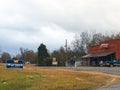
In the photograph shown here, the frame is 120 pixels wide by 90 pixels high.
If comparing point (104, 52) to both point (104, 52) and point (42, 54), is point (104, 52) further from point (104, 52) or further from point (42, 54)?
point (42, 54)

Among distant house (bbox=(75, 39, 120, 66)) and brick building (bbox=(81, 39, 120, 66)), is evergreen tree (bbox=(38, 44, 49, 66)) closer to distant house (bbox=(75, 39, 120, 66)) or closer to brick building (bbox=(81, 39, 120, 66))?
distant house (bbox=(75, 39, 120, 66))

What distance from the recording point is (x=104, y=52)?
85500mm

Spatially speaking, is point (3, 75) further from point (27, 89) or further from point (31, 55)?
point (31, 55)

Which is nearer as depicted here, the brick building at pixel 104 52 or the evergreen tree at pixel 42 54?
the brick building at pixel 104 52

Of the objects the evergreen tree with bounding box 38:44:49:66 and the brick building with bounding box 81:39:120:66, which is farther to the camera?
the evergreen tree with bounding box 38:44:49:66

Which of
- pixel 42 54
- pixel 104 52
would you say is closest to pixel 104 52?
pixel 104 52

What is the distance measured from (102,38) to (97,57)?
Answer: 46.2 m

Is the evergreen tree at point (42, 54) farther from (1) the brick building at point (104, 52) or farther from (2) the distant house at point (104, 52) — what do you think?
(1) the brick building at point (104, 52)

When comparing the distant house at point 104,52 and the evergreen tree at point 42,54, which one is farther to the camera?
the evergreen tree at point 42,54

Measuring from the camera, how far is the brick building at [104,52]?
78.2 m

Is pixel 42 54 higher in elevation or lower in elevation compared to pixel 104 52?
higher

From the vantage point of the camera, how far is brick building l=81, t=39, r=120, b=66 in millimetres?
78250

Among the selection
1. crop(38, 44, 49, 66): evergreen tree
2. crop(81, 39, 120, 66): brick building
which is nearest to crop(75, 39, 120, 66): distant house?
crop(81, 39, 120, 66): brick building

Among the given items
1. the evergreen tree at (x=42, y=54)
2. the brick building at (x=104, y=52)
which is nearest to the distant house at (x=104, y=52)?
the brick building at (x=104, y=52)
